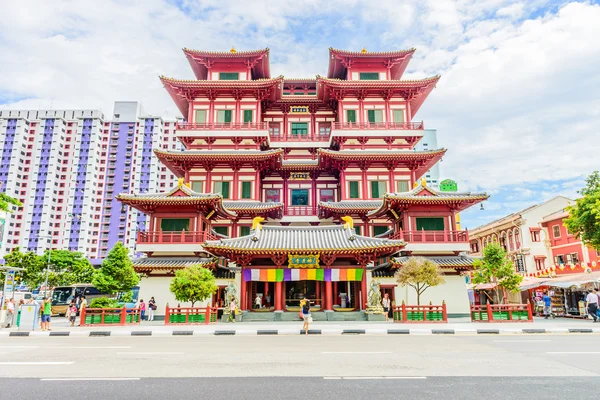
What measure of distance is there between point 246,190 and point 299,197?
5.34 metres

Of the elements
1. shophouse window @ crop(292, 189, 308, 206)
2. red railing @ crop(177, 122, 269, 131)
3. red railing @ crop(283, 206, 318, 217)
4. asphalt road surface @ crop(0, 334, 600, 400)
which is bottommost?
asphalt road surface @ crop(0, 334, 600, 400)

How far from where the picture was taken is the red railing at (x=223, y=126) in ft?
116

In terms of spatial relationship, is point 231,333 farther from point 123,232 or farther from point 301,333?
point 123,232

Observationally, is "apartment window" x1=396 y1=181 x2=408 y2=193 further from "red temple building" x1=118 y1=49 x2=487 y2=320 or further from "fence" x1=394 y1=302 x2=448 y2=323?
"fence" x1=394 y1=302 x2=448 y2=323

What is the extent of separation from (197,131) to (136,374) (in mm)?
29173

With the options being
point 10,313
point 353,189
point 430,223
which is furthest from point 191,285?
point 430,223

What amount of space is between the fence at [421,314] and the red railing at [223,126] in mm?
20773

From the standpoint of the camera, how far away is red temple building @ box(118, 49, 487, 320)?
81.8 ft

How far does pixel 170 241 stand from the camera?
1094 inches

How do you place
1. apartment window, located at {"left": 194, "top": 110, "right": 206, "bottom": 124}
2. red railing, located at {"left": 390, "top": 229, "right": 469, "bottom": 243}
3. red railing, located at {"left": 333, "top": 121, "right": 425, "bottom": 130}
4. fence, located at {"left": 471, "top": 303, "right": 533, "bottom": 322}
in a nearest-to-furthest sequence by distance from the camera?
1. fence, located at {"left": 471, "top": 303, "right": 533, "bottom": 322}
2. red railing, located at {"left": 390, "top": 229, "right": 469, "bottom": 243}
3. red railing, located at {"left": 333, "top": 121, "right": 425, "bottom": 130}
4. apartment window, located at {"left": 194, "top": 110, "right": 206, "bottom": 124}

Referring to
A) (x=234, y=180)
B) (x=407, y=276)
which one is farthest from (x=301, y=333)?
(x=234, y=180)

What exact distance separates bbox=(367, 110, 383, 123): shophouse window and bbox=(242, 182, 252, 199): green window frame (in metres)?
13.2

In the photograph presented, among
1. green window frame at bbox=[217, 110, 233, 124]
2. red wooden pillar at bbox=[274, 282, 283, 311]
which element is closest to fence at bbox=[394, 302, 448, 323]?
red wooden pillar at bbox=[274, 282, 283, 311]

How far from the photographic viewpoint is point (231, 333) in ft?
58.7
